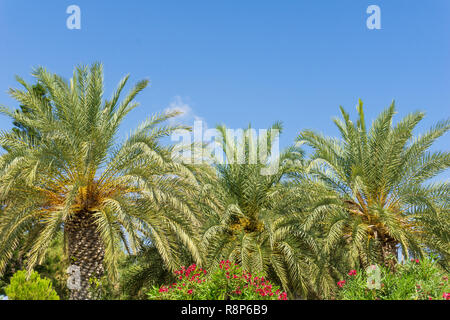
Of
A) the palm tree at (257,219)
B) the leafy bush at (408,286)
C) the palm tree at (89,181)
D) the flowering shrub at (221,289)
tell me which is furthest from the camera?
the palm tree at (257,219)

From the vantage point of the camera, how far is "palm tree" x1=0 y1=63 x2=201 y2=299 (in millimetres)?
11406

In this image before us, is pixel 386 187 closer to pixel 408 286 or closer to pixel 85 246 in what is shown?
pixel 408 286

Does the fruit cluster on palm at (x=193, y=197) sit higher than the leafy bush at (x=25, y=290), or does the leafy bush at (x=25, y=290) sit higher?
the fruit cluster on palm at (x=193, y=197)

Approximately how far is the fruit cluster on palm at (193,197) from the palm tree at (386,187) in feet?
0.11

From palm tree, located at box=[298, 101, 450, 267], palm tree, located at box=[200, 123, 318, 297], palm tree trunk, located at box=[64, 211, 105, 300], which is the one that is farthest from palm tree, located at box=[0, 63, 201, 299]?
palm tree, located at box=[298, 101, 450, 267]

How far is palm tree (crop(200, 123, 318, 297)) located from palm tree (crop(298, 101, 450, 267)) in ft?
3.98

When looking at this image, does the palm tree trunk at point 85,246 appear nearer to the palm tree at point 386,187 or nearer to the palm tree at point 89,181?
the palm tree at point 89,181

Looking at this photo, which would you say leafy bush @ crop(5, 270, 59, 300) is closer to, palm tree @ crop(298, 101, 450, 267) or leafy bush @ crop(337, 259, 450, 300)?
leafy bush @ crop(337, 259, 450, 300)

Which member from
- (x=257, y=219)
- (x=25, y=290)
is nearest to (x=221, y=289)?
(x=25, y=290)

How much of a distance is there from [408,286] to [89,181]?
8.68 m

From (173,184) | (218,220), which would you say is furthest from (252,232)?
(173,184)

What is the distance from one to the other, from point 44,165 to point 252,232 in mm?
6895

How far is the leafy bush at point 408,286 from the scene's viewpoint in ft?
25.5

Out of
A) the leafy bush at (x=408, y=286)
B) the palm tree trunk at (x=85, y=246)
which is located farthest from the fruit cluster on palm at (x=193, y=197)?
the leafy bush at (x=408, y=286)
